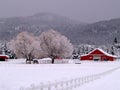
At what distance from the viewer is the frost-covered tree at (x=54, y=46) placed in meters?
103

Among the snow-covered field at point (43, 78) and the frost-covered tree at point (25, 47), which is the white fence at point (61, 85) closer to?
the snow-covered field at point (43, 78)

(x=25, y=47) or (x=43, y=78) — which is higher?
(x=25, y=47)

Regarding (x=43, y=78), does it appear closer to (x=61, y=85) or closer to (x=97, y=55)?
(x=61, y=85)

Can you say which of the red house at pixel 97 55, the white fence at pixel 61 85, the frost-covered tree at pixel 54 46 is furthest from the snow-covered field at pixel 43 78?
the red house at pixel 97 55

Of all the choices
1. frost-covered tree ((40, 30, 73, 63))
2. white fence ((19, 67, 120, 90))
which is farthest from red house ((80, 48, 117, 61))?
white fence ((19, 67, 120, 90))

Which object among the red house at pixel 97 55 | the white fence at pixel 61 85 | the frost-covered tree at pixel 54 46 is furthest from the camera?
the red house at pixel 97 55

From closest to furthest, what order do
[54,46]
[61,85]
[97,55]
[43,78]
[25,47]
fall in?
[61,85] < [43,78] < [54,46] < [25,47] < [97,55]

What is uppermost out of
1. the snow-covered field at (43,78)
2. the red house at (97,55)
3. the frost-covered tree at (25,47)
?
the frost-covered tree at (25,47)

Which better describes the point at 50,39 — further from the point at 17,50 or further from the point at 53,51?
the point at 17,50

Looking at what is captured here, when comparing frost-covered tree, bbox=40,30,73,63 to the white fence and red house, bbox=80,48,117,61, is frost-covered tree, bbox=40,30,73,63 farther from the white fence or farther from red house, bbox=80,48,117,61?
the white fence

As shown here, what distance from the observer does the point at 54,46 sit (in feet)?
340

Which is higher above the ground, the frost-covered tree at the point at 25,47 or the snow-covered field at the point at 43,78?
the frost-covered tree at the point at 25,47

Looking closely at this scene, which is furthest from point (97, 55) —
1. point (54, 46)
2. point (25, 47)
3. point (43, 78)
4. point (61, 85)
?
point (61, 85)

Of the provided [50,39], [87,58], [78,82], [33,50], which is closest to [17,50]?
[33,50]
